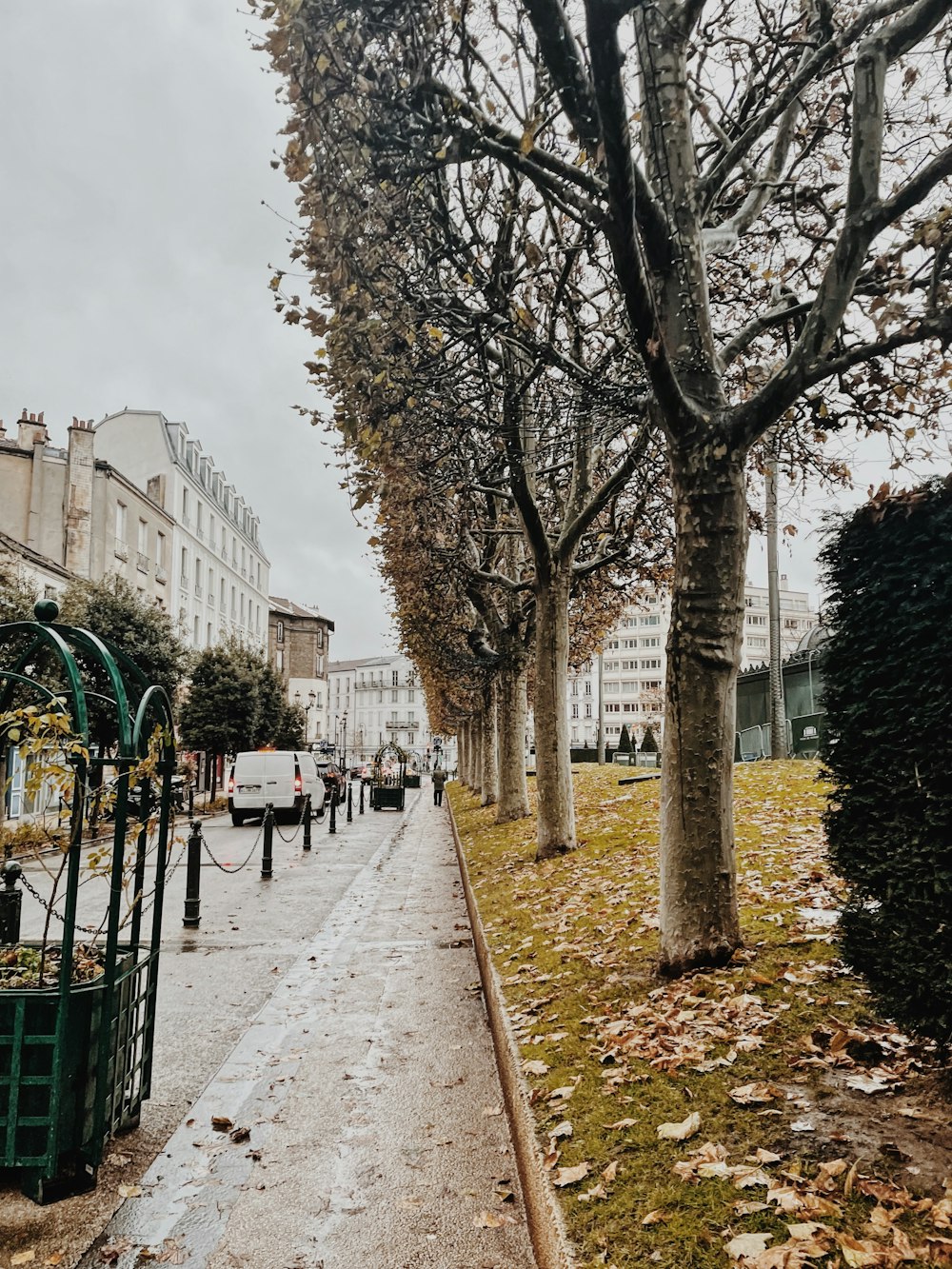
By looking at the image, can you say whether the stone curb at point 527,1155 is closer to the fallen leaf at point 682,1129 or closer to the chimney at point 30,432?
the fallen leaf at point 682,1129

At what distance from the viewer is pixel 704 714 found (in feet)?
18.3

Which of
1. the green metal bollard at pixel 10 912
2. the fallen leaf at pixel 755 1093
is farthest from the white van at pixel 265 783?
the fallen leaf at pixel 755 1093

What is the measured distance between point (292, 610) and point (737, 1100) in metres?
86.5

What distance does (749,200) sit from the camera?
7.68 meters

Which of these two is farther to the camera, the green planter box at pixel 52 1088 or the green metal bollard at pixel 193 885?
the green metal bollard at pixel 193 885


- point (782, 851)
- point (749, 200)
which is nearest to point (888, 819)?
point (782, 851)

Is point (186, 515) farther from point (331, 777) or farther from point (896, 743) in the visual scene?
point (896, 743)

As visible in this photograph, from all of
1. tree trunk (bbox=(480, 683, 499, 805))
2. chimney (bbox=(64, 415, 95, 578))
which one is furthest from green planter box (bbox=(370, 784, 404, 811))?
chimney (bbox=(64, 415, 95, 578))

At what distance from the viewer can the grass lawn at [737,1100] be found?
9.50 feet

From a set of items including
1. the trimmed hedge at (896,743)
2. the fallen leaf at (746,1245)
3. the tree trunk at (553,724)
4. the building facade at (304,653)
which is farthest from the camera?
the building facade at (304,653)

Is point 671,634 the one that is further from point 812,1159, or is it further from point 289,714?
point 289,714

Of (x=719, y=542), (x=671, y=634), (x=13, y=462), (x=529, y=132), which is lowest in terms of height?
(x=671, y=634)

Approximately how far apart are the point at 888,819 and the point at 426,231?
5810mm

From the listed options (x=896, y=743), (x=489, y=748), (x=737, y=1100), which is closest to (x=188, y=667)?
(x=489, y=748)
